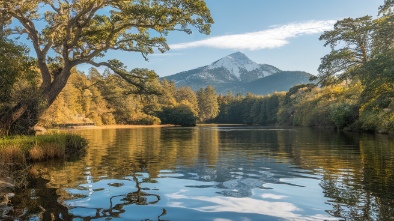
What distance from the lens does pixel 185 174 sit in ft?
47.3

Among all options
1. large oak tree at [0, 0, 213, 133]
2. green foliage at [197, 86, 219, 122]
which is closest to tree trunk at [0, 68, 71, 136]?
large oak tree at [0, 0, 213, 133]

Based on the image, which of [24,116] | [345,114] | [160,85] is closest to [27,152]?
[24,116]

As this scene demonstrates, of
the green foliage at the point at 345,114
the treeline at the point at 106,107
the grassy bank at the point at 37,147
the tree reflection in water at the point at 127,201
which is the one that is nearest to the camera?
the tree reflection in water at the point at 127,201

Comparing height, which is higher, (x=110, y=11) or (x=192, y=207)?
(x=110, y=11)

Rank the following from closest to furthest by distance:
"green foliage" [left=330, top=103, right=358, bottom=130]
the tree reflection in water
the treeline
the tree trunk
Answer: the tree reflection in water < the tree trunk < "green foliage" [left=330, top=103, right=358, bottom=130] < the treeline

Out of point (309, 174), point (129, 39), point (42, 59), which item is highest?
point (129, 39)

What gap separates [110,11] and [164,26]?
5.68 m

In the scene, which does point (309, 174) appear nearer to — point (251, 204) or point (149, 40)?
point (251, 204)

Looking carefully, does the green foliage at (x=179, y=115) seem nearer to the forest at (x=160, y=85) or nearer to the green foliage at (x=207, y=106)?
the forest at (x=160, y=85)

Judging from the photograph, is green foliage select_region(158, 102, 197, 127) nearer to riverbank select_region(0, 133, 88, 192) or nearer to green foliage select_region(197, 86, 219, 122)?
green foliage select_region(197, 86, 219, 122)

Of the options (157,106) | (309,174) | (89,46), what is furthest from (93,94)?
(309,174)

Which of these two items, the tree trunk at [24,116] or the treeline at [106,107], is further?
the treeline at [106,107]

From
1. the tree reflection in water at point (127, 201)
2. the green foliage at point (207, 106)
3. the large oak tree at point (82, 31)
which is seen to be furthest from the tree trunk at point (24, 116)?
the green foliage at point (207, 106)

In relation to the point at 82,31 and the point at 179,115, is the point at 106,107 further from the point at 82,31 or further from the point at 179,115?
the point at 82,31
